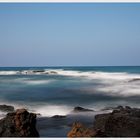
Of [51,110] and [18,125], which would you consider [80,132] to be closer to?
[18,125]

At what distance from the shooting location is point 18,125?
4.59 meters

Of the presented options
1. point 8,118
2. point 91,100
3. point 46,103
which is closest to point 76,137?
point 8,118

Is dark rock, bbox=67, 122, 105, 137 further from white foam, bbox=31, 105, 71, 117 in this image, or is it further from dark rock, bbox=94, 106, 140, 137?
white foam, bbox=31, 105, 71, 117

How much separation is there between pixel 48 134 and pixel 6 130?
1.19 m

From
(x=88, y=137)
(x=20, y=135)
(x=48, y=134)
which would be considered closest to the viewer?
(x=88, y=137)

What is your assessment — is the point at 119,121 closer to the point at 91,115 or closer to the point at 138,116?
the point at 138,116

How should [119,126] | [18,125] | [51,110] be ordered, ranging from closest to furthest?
1. [18,125]
2. [119,126]
3. [51,110]

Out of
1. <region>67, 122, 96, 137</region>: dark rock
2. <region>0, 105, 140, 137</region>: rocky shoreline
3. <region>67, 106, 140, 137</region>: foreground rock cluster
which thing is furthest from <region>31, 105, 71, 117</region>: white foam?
<region>67, 122, 96, 137</region>: dark rock

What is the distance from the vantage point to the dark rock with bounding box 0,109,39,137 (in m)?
4.56

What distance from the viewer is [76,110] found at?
24.8 ft

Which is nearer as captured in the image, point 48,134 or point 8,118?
point 8,118

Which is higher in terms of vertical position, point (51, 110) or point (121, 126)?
point (121, 126)

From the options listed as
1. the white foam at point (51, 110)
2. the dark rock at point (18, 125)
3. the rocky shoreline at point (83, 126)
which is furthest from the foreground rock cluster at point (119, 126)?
the white foam at point (51, 110)

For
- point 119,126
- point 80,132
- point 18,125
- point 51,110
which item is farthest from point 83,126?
point 51,110
